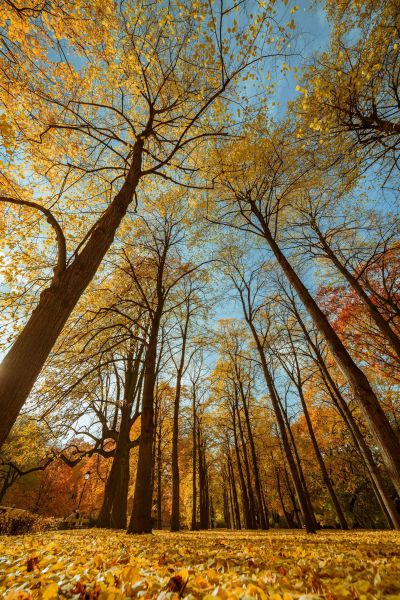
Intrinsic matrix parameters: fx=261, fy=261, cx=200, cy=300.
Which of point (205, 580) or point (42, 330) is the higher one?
point (42, 330)

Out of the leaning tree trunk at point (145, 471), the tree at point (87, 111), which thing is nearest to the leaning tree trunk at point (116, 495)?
the leaning tree trunk at point (145, 471)

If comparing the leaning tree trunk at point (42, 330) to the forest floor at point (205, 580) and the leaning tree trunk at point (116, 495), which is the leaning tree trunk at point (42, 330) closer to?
the forest floor at point (205, 580)

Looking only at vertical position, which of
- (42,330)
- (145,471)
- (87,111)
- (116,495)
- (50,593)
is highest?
(87,111)

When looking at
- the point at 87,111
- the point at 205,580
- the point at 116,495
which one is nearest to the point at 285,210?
the point at 87,111

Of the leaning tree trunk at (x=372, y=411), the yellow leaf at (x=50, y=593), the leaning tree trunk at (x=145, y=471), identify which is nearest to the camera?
the yellow leaf at (x=50, y=593)

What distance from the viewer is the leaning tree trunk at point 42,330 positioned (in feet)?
7.80

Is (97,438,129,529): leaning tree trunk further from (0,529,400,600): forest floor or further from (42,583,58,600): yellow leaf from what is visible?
(42,583,58,600): yellow leaf

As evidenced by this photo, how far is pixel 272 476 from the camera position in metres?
25.8

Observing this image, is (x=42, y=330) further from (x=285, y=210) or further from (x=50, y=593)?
(x=285, y=210)

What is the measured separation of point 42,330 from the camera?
277 centimetres

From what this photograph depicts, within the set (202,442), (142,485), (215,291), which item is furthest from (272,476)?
(142,485)

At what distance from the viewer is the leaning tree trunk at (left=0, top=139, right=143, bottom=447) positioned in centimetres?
238

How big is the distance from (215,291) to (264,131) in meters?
6.82

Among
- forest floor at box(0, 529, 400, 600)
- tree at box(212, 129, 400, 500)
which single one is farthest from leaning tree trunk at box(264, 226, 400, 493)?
forest floor at box(0, 529, 400, 600)
